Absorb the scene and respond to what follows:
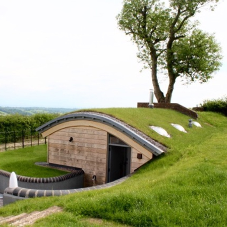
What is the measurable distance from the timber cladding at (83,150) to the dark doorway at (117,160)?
0.30 metres

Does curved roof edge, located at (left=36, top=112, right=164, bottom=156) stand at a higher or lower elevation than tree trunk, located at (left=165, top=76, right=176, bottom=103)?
lower

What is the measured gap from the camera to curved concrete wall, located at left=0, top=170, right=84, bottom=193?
1062cm

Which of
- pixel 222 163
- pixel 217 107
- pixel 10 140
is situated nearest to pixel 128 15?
pixel 217 107

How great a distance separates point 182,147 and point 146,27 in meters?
18.0

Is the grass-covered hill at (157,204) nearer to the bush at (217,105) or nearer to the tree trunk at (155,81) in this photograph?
the tree trunk at (155,81)

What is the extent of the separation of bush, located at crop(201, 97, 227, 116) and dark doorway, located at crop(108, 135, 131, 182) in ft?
66.3

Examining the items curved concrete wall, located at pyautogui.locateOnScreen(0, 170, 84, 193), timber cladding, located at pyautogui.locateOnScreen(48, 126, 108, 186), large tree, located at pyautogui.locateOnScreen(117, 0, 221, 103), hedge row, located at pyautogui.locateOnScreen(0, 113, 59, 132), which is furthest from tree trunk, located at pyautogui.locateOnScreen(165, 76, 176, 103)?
curved concrete wall, located at pyautogui.locateOnScreen(0, 170, 84, 193)

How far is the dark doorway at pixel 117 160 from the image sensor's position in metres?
11.9

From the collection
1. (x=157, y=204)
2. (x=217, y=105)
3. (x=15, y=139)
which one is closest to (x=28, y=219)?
(x=157, y=204)

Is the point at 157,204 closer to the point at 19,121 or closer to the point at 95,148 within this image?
the point at 95,148

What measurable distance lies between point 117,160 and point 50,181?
3.51 m

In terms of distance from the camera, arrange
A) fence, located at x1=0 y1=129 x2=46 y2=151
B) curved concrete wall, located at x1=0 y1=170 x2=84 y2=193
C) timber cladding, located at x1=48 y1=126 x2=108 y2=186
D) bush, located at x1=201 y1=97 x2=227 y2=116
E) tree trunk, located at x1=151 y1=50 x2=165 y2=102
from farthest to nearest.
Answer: bush, located at x1=201 y1=97 x2=227 y2=116 < tree trunk, located at x1=151 y1=50 x2=165 y2=102 < fence, located at x1=0 y1=129 x2=46 y2=151 < timber cladding, located at x1=48 y1=126 x2=108 y2=186 < curved concrete wall, located at x1=0 y1=170 x2=84 y2=193

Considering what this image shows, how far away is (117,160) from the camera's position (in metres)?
12.7

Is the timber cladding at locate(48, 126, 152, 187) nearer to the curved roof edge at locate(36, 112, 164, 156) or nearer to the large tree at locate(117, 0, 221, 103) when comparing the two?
the curved roof edge at locate(36, 112, 164, 156)
